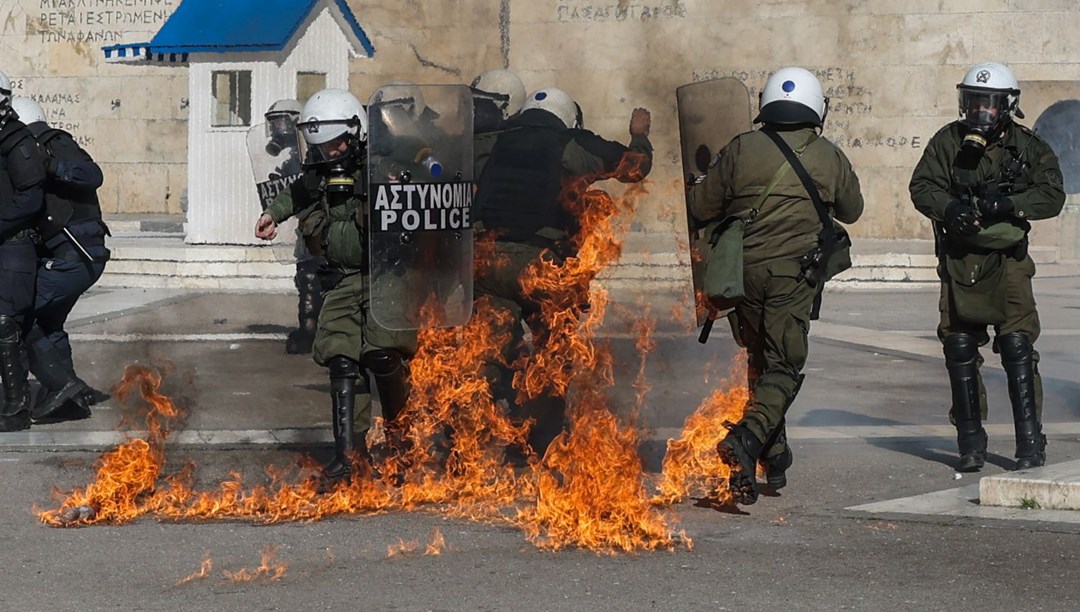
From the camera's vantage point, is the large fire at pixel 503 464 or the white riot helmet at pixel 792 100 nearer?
the large fire at pixel 503 464

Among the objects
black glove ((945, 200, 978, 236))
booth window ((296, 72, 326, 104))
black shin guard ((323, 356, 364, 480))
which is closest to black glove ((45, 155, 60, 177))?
black shin guard ((323, 356, 364, 480))

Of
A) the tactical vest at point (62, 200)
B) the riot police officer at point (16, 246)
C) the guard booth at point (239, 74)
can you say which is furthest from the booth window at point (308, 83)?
the riot police officer at point (16, 246)

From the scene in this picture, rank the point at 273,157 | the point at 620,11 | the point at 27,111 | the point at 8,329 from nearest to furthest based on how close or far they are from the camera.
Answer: the point at 8,329 < the point at 27,111 < the point at 273,157 < the point at 620,11

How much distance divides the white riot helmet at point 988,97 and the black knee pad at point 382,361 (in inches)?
106

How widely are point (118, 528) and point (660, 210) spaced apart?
1559cm

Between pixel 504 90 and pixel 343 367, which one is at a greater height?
pixel 504 90

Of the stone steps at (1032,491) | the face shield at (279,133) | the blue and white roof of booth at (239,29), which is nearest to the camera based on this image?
the stone steps at (1032,491)

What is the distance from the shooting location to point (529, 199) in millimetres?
8336

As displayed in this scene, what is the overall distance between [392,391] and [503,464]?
712mm

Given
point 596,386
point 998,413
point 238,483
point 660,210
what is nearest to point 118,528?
point 238,483

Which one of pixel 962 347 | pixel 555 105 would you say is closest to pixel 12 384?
pixel 555 105

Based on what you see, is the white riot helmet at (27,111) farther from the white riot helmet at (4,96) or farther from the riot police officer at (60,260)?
the white riot helmet at (4,96)

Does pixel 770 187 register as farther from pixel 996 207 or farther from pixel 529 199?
pixel 529 199

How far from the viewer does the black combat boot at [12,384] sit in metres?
9.52
